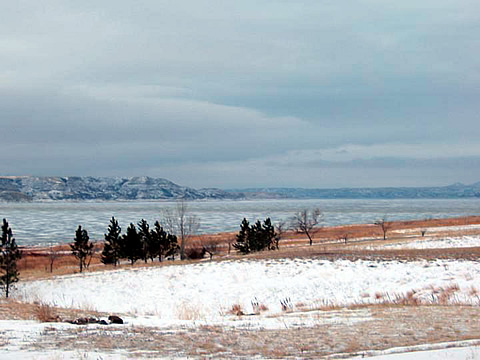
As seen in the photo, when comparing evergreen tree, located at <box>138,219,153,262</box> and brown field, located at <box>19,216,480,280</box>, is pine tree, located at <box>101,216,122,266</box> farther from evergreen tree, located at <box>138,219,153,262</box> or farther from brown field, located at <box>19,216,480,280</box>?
evergreen tree, located at <box>138,219,153,262</box>

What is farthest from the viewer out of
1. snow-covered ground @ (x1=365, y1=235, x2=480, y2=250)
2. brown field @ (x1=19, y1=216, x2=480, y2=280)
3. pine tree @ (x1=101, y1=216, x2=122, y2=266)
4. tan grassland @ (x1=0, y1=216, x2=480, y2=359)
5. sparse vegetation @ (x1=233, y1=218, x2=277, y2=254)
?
sparse vegetation @ (x1=233, y1=218, x2=277, y2=254)

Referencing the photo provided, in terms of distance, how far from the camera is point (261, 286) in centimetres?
2502

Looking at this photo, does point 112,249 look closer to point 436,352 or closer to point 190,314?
point 190,314

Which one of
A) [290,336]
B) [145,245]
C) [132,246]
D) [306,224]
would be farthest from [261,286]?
[306,224]

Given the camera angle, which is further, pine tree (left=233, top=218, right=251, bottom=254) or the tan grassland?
pine tree (left=233, top=218, right=251, bottom=254)

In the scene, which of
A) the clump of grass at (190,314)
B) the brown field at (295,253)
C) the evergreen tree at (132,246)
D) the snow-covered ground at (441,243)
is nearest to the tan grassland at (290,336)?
the clump of grass at (190,314)

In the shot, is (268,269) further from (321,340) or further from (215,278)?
(321,340)

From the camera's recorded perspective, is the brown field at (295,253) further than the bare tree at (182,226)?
No

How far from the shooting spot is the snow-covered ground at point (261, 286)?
2033 cm

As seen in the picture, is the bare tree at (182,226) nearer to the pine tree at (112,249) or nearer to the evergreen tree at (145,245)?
the evergreen tree at (145,245)

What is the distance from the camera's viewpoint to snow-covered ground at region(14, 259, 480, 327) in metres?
20.3

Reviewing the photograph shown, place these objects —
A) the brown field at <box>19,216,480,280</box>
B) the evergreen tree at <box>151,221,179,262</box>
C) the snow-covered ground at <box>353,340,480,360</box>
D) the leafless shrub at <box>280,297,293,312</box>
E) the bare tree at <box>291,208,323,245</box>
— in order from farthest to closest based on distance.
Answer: the bare tree at <box>291,208,323,245</box>, the evergreen tree at <box>151,221,179,262</box>, the brown field at <box>19,216,480,280</box>, the leafless shrub at <box>280,297,293,312</box>, the snow-covered ground at <box>353,340,480,360</box>

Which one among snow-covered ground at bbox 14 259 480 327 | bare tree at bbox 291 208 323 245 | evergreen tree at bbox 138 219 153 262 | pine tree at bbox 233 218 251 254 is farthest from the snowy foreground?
bare tree at bbox 291 208 323 245

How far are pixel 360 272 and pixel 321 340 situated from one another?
647 inches
